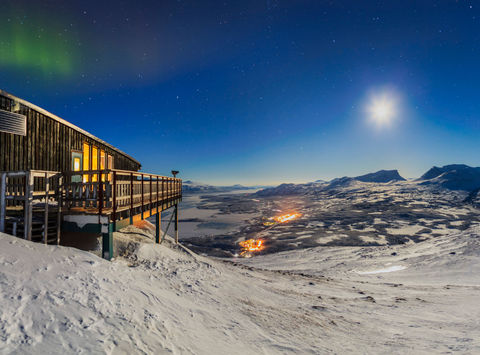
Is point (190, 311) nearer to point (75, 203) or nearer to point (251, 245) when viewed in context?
point (75, 203)

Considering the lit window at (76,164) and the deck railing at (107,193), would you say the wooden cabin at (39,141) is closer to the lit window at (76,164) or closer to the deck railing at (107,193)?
the lit window at (76,164)

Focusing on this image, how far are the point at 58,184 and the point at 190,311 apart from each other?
584 cm

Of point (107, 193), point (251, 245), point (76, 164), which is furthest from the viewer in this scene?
point (251, 245)

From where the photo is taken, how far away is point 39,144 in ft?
37.3

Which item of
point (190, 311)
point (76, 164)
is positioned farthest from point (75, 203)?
point (76, 164)

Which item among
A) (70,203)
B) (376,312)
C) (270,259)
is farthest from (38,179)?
(270,259)

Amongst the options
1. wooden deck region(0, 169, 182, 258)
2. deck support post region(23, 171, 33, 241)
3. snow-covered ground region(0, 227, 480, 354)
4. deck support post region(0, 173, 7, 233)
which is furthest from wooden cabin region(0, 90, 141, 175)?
snow-covered ground region(0, 227, 480, 354)

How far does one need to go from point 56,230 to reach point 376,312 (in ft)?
36.5

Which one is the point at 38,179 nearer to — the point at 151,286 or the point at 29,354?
the point at 151,286

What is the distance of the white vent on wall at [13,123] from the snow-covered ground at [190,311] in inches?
272

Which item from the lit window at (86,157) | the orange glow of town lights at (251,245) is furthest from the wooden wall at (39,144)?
the orange glow of town lights at (251,245)

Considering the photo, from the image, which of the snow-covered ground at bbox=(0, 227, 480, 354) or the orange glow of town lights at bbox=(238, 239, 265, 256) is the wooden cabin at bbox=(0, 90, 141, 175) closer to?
the snow-covered ground at bbox=(0, 227, 480, 354)

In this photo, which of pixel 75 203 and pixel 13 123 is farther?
pixel 13 123

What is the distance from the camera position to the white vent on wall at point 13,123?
9798 millimetres
